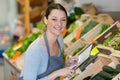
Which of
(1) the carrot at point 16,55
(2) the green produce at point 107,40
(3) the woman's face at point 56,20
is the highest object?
(3) the woman's face at point 56,20

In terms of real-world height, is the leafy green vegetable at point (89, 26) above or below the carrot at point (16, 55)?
above

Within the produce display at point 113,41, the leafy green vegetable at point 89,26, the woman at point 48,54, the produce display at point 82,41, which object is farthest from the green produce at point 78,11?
the woman at point 48,54

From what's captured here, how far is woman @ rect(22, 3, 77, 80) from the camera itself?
223 centimetres

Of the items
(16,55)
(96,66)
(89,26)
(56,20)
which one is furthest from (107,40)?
(16,55)

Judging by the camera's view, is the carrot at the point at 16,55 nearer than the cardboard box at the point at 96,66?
No

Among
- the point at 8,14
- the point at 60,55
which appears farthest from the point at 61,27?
the point at 8,14

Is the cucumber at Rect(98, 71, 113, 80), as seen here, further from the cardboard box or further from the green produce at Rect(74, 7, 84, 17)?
the green produce at Rect(74, 7, 84, 17)

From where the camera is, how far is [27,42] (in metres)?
4.19

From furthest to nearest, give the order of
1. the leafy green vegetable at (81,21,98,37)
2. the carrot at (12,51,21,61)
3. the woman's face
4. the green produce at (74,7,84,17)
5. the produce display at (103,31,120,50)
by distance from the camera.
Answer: the green produce at (74,7,84,17)
the carrot at (12,51,21,61)
the leafy green vegetable at (81,21,98,37)
the produce display at (103,31,120,50)
the woman's face

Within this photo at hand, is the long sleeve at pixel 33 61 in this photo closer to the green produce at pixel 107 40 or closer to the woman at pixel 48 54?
the woman at pixel 48 54

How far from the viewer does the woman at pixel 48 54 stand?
2.23 m

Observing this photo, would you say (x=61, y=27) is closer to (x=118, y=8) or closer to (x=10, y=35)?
(x=118, y=8)

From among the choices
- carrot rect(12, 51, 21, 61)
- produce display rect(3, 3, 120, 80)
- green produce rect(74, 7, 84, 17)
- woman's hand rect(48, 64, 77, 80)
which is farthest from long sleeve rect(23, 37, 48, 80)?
green produce rect(74, 7, 84, 17)

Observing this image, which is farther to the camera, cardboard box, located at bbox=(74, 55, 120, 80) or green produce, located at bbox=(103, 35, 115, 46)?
green produce, located at bbox=(103, 35, 115, 46)
